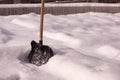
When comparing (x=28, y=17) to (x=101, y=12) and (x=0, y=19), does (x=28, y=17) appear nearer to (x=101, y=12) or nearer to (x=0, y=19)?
(x=0, y=19)

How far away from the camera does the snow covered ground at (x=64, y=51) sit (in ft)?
6.33

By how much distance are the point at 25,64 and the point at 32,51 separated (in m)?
0.19

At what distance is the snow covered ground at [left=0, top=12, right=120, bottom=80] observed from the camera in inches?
76.0

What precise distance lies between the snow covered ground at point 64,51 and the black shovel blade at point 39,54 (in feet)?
0.17

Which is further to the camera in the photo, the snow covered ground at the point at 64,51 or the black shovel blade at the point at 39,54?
the black shovel blade at the point at 39,54

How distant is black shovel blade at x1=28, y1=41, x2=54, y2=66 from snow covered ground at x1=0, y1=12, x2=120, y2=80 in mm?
51

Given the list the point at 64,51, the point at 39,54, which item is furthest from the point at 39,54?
the point at 64,51

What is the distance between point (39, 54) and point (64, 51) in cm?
22

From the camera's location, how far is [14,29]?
11.1 ft

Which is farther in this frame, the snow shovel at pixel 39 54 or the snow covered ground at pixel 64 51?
the snow shovel at pixel 39 54

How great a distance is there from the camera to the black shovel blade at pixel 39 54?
2236 millimetres

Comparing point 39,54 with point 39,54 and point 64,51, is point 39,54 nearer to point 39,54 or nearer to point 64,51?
point 39,54

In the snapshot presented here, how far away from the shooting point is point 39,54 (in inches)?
91.1

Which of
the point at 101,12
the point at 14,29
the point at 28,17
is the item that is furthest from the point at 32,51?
the point at 101,12
